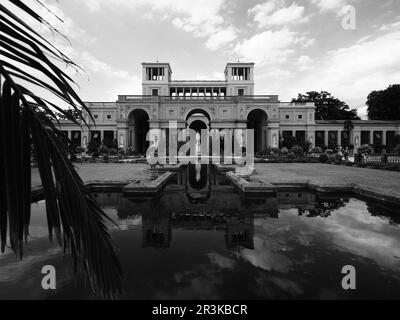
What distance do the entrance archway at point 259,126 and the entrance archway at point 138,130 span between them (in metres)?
17.7

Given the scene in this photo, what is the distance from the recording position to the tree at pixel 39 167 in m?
0.75

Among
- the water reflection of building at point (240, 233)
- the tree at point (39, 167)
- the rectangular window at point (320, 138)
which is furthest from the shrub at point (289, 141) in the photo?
the tree at point (39, 167)

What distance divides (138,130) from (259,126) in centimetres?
2000

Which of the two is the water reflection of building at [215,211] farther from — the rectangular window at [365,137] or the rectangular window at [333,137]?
the rectangular window at [365,137]

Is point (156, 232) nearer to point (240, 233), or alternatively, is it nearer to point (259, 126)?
point (240, 233)

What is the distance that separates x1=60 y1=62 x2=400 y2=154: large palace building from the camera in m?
38.8

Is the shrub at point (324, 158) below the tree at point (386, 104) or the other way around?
below

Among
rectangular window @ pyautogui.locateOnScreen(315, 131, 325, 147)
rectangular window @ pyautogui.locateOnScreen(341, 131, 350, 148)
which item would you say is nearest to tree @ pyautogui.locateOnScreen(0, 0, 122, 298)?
rectangular window @ pyautogui.locateOnScreen(315, 131, 325, 147)

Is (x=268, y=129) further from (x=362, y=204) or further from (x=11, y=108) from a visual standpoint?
(x=11, y=108)

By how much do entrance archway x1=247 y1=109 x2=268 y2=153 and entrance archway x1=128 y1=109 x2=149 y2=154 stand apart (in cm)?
1770

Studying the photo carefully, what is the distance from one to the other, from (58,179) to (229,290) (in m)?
3.01

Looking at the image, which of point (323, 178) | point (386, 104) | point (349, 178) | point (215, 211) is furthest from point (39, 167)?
point (386, 104)
